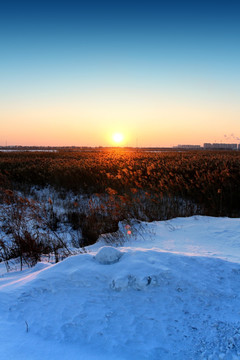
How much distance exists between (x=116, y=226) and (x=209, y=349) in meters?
4.31

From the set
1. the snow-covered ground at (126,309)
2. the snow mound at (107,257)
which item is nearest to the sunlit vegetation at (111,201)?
the snow mound at (107,257)

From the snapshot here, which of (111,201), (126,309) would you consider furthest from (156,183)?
(126,309)

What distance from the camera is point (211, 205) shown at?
276 inches

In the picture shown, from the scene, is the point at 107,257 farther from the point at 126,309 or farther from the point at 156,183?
the point at 156,183

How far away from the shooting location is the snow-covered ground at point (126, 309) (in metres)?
1.72

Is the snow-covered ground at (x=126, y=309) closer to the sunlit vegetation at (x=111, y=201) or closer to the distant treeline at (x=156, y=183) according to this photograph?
the sunlit vegetation at (x=111, y=201)

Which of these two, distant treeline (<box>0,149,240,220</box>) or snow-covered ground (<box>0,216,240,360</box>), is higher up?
distant treeline (<box>0,149,240,220</box>)

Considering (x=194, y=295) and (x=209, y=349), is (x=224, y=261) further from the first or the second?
(x=209, y=349)

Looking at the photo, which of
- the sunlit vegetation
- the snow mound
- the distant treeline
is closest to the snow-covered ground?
the snow mound

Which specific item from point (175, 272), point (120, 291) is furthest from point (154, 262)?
point (120, 291)

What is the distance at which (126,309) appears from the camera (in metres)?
2.11

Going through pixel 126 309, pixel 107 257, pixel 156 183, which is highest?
pixel 156 183

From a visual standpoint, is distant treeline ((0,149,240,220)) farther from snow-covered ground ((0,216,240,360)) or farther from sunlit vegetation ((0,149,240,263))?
snow-covered ground ((0,216,240,360))

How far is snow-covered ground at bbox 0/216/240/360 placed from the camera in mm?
1724
